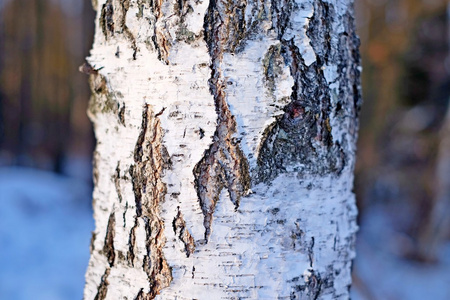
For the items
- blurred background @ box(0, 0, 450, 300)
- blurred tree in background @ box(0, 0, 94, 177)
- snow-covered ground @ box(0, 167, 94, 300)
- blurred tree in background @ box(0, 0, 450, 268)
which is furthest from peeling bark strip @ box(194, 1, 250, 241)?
blurred tree in background @ box(0, 0, 94, 177)

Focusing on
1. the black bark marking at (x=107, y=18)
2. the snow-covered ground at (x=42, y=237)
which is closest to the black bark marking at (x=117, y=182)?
the black bark marking at (x=107, y=18)

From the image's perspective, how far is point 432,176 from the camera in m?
7.87

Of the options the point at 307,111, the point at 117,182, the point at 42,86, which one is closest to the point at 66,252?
the point at 117,182

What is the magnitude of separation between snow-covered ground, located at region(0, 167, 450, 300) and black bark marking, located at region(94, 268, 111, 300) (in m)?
3.91

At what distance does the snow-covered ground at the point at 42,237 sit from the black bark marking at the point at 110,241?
423cm

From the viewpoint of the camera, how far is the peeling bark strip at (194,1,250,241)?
0.84 m

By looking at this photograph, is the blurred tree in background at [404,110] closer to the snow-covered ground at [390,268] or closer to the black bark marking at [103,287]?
the snow-covered ground at [390,268]

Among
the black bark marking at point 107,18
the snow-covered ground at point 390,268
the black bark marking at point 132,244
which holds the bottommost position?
the snow-covered ground at point 390,268

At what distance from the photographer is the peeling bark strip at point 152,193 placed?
875 mm

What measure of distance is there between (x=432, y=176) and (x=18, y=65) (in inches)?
583

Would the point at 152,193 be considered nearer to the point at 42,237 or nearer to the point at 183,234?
the point at 183,234

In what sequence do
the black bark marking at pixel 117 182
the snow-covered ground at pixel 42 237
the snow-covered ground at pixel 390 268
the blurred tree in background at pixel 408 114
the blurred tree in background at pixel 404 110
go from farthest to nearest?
the blurred tree in background at pixel 408 114 → the blurred tree in background at pixel 404 110 → the snow-covered ground at pixel 390 268 → the snow-covered ground at pixel 42 237 → the black bark marking at pixel 117 182

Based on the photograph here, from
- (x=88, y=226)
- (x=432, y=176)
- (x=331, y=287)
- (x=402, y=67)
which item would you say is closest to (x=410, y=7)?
(x=402, y=67)

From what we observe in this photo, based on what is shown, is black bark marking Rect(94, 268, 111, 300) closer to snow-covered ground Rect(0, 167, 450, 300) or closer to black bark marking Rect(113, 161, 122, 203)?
black bark marking Rect(113, 161, 122, 203)
